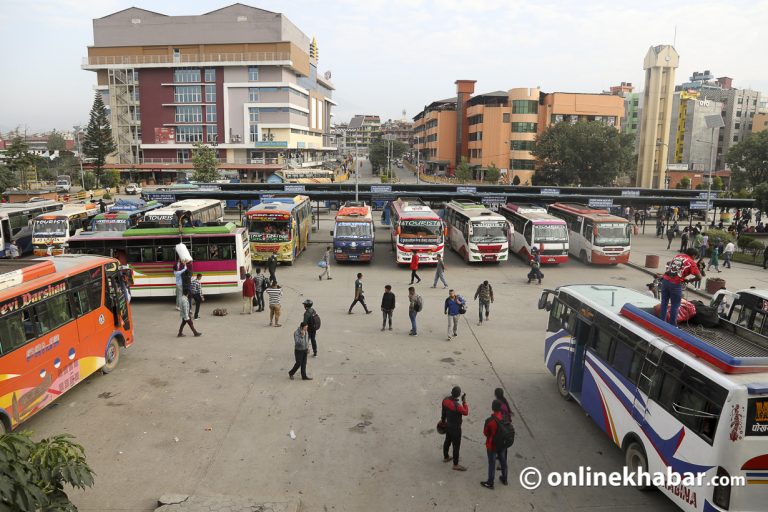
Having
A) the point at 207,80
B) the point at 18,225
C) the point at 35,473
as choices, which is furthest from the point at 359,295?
the point at 207,80

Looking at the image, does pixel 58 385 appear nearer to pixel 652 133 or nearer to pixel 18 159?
pixel 18 159

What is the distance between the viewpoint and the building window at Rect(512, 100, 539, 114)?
7306 centimetres

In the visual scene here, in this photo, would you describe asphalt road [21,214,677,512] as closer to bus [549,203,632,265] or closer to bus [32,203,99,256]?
bus [549,203,632,265]

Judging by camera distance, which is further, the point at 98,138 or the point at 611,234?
the point at 98,138

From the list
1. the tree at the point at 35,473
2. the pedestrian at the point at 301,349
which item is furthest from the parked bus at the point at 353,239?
the tree at the point at 35,473

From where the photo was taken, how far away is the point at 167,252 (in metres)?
18.5

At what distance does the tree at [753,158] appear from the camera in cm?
5581

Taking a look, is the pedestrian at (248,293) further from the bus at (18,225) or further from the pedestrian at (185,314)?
the bus at (18,225)

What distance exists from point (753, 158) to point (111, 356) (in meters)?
64.4

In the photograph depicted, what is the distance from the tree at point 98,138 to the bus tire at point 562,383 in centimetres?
7880

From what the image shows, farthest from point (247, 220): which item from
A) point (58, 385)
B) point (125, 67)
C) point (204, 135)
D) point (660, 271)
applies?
point (125, 67)

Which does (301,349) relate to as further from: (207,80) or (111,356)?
(207,80)

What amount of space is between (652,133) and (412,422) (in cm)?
6626

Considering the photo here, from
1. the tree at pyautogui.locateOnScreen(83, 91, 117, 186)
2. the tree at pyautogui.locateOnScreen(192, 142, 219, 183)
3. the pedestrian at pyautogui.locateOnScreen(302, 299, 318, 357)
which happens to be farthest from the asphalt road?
the tree at pyautogui.locateOnScreen(83, 91, 117, 186)
